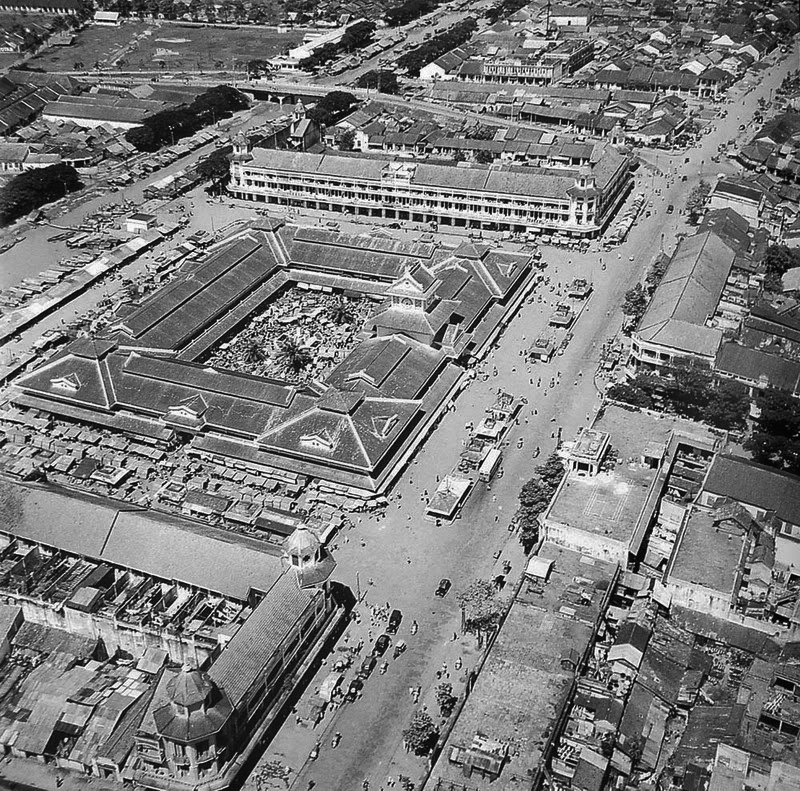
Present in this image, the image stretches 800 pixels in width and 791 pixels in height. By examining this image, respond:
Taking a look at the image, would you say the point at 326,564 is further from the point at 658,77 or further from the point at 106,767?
the point at 658,77

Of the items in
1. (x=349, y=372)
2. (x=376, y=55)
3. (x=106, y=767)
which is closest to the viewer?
(x=106, y=767)

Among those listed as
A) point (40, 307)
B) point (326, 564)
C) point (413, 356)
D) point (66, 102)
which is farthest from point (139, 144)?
point (326, 564)

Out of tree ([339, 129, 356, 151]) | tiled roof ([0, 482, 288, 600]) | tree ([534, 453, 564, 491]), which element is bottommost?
tree ([339, 129, 356, 151])

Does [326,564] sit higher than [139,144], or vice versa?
[326,564]

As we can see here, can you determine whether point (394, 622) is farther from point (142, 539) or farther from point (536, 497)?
point (142, 539)

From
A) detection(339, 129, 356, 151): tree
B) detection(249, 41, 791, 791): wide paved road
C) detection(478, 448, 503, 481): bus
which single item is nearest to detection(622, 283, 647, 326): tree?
detection(249, 41, 791, 791): wide paved road

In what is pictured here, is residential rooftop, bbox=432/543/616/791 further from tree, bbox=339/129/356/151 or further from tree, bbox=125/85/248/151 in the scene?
tree, bbox=125/85/248/151

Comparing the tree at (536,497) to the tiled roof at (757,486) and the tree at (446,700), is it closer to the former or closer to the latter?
the tiled roof at (757,486)
